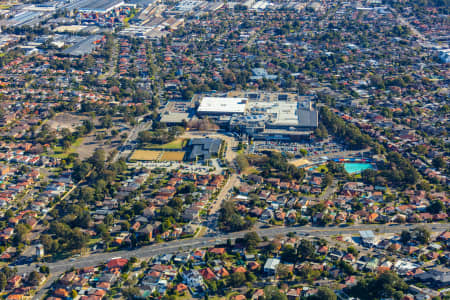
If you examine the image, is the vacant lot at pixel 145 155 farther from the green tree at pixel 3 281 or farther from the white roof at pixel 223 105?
the green tree at pixel 3 281

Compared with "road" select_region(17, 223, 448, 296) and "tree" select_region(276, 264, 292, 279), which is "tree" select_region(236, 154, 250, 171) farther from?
"tree" select_region(276, 264, 292, 279)

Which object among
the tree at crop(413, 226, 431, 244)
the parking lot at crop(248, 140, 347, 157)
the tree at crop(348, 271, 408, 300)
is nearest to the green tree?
the tree at crop(348, 271, 408, 300)

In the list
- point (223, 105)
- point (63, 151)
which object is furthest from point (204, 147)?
point (63, 151)

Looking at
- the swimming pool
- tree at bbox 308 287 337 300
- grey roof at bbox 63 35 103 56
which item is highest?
grey roof at bbox 63 35 103 56

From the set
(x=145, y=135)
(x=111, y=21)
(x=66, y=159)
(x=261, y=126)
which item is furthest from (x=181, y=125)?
(x=111, y=21)

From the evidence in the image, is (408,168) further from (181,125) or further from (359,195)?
(181,125)

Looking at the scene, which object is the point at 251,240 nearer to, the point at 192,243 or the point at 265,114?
the point at 192,243

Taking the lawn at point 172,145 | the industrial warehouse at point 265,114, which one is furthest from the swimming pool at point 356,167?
the lawn at point 172,145
